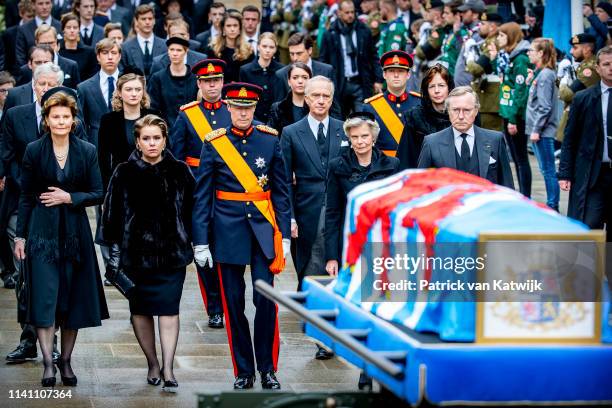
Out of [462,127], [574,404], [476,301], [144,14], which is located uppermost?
[144,14]

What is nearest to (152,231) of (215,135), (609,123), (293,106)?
(215,135)

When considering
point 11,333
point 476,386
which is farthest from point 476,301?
point 11,333

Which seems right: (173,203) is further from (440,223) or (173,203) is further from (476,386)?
(476,386)

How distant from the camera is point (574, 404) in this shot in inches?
228

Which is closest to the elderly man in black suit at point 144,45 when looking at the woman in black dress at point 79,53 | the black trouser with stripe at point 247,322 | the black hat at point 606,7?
the woman in black dress at point 79,53

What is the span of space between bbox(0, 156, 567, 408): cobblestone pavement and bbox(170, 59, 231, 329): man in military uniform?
210 mm

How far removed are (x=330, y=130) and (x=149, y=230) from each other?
6.33 ft

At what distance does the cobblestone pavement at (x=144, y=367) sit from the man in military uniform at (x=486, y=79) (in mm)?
6196

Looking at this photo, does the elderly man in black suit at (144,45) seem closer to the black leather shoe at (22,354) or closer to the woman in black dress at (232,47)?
the woman in black dress at (232,47)

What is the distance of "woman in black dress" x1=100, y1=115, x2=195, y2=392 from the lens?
356 inches

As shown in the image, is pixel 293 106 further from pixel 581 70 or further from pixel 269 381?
pixel 581 70

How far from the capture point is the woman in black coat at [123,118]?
11016 millimetres

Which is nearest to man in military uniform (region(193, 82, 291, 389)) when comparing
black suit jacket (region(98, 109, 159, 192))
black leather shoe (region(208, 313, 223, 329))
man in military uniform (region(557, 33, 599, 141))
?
black leather shoe (region(208, 313, 223, 329))

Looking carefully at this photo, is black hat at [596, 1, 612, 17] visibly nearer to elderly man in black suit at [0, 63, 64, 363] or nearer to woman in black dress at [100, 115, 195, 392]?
elderly man in black suit at [0, 63, 64, 363]
